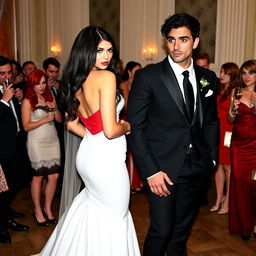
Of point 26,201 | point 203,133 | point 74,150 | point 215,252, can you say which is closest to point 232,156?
point 215,252

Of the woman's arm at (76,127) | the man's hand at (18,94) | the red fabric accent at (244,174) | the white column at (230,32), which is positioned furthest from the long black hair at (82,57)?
the white column at (230,32)

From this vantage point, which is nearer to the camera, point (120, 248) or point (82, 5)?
point (120, 248)

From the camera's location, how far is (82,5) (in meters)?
9.33

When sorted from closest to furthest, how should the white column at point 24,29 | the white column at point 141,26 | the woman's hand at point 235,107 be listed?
the woman's hand at point 235,107, the white column at point 141,26, the white column at point 24,29

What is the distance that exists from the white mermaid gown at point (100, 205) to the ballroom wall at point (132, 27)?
4.05 metres

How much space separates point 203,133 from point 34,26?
8458 mm

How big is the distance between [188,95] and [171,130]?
262 mm

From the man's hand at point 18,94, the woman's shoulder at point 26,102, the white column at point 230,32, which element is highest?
the white column at point 230,32

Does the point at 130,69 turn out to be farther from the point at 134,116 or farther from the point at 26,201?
the point at 134,116

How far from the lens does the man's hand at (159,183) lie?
2.52 metres

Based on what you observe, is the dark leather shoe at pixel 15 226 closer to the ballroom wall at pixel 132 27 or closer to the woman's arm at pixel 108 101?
the woman's arm at pixel 108 101

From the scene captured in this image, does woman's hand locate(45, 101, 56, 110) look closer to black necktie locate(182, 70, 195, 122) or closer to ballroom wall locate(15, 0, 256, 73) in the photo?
Answer: black necktie locate(182, 70, 195, 122)

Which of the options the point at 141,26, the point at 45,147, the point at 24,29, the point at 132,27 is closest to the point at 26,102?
the point at 45,147

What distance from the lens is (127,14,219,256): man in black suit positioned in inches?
100
